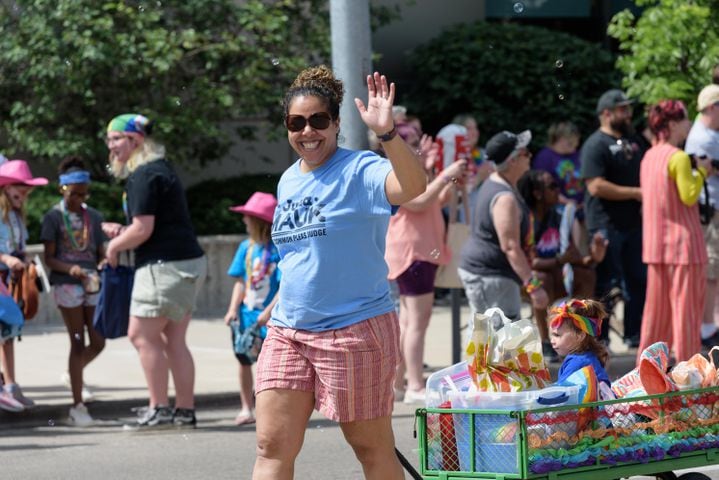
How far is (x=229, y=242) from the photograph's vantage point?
51.7ft

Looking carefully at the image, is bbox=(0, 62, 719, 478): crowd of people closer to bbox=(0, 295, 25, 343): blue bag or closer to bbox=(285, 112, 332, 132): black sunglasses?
bbox=(285, 112, 332, 132): black sunglasses

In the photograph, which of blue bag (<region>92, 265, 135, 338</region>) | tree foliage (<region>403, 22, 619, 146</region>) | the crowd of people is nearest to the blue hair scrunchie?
the crowd of people

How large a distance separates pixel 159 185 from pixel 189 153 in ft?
26.2

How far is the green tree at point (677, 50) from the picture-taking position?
13.3 m

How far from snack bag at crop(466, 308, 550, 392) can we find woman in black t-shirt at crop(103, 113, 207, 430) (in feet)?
12.3

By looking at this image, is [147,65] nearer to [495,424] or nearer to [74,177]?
[74,177]

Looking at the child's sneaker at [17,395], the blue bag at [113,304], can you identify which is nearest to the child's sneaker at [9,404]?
the child's sneaker at [17,395]

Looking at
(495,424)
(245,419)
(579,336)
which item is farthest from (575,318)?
(245,419)

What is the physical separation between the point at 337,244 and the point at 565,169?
8621mm

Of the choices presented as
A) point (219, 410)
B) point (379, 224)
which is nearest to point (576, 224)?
point (219, 410)

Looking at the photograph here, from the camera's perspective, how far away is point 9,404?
9695 mm

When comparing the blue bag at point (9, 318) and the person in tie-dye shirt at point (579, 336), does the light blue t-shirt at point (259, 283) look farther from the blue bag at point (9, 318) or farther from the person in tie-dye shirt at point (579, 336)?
the person in tie-dye shirt at point (579, 336)

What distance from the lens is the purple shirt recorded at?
1377 centimetres

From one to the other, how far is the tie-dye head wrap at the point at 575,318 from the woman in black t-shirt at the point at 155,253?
11.6ft
